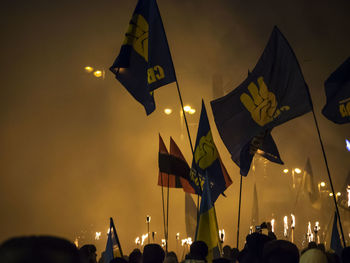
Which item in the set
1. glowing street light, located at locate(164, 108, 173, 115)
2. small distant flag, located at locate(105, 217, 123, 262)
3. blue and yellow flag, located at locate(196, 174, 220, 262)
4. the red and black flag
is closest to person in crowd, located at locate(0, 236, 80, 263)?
blue and yellow flag, located at locate(196, 174, 220, 262)

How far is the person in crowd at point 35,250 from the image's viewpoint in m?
0.98

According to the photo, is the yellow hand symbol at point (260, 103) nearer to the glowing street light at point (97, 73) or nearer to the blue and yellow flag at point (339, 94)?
the blue and yellow flag at point (339, 94)

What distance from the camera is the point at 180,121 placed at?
23422 millimetres

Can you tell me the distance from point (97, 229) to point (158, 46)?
15.3 m

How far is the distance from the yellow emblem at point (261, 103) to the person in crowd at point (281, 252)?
115 inches

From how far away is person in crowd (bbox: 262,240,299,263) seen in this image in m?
2.57

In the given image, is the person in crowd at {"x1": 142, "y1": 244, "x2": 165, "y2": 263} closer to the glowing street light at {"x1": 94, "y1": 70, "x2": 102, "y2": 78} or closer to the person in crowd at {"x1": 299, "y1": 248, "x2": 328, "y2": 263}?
the person in crowd at {"x1": 299, "y1": 248, "x2": 328, "y2": 263}

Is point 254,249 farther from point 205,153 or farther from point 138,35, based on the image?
point 138,35

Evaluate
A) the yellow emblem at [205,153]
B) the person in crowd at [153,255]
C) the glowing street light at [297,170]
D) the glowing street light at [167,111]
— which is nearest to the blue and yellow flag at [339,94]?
the yellow emblem at [205,153]

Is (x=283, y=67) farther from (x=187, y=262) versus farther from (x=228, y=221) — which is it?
(x=228, y=221)

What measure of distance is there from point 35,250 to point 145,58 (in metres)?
5.49

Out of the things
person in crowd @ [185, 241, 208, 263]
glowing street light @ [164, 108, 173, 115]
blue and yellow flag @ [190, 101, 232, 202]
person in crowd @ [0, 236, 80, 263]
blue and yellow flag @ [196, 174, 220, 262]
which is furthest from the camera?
glowing street light @ [164, 108, 173, 115]

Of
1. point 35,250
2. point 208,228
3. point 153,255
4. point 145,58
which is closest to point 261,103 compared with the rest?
point 145,58

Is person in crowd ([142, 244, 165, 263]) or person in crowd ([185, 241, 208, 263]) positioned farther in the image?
person in crowd ([142, 244, 165, 263])
